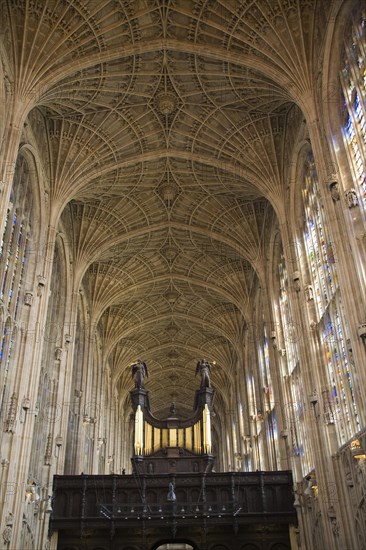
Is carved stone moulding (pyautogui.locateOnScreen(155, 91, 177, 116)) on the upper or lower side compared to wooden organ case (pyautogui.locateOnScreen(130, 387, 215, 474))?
upper

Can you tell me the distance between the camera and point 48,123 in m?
27.4

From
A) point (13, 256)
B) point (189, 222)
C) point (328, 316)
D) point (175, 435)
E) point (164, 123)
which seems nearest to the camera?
point (328, 316)

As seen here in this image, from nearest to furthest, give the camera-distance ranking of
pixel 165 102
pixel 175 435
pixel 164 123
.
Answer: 1. pixel 165 102
2. pixel 164 123
3. pixel 175 435

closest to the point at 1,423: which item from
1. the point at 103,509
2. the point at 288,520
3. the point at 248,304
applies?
the point at 103,509

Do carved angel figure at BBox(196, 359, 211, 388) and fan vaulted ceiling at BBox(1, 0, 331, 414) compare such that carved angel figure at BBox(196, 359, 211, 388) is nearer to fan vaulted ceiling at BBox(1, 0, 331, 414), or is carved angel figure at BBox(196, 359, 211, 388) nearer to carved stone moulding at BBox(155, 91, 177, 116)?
fan vaulted ceiling at BBox(1, 0, 331, 414)

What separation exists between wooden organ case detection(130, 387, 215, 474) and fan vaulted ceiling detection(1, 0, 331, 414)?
7002mm

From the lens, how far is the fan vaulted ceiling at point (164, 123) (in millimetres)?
22469

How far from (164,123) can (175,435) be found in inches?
827

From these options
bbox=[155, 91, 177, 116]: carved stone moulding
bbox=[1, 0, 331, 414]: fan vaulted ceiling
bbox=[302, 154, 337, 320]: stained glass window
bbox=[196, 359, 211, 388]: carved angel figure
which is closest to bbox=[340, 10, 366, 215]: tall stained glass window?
bbox=[1, 0, 331, 414]: fan vaulted ceiling

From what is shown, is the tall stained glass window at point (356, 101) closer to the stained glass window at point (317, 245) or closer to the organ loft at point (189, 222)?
the organ loft at point (189, 222)

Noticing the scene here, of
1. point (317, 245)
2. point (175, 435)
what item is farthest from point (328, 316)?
point (175, 435)

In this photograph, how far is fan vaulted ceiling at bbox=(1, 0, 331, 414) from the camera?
73.7 ft

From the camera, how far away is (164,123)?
93.8ft

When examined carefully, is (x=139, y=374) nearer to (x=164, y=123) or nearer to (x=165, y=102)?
(x=164, y=123)
